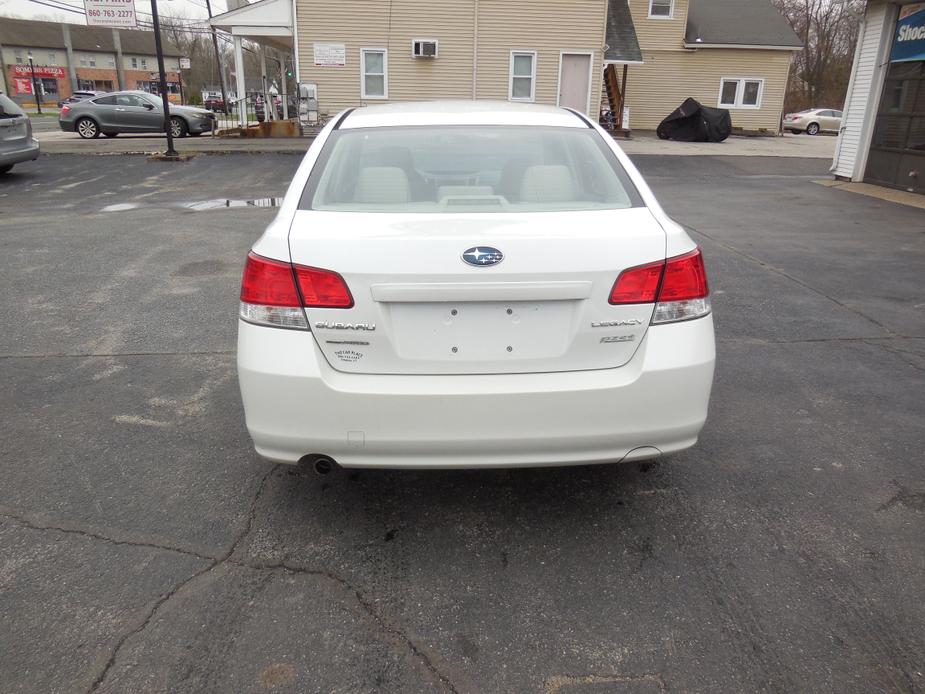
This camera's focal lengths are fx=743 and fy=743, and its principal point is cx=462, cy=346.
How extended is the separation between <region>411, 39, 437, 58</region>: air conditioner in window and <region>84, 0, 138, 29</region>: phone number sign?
28.1 ft

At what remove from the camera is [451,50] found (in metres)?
24.7

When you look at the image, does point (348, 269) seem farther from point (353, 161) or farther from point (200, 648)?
point (200, 648)

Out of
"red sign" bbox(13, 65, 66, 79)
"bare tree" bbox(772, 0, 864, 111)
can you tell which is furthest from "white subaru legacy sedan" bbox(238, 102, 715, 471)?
"red sign" bbox(13, 65, 66, 79)

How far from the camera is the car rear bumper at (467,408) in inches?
103

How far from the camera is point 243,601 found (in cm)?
257

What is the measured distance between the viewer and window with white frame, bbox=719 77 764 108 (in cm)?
3167

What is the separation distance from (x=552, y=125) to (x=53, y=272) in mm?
5649

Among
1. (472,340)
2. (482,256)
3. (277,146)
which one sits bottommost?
(277,146)

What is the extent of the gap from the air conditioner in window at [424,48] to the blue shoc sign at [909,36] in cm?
1448

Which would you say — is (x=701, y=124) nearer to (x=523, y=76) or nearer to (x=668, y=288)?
(x=523, y=76)

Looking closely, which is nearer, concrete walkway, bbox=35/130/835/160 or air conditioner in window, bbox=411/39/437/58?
concrete walkway, bbox=35/130/835/160

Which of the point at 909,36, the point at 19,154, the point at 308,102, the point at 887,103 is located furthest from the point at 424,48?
the point at 909,36

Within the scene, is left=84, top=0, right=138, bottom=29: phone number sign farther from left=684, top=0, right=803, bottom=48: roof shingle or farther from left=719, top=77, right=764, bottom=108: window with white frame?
left=719, top=77, right=764, bottom=108: window with white frame

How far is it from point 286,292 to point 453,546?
3.86ft
